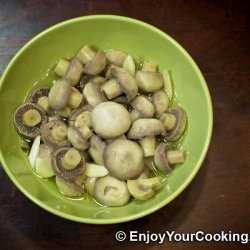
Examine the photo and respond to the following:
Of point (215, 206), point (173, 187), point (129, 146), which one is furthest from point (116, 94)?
point (215, 206)

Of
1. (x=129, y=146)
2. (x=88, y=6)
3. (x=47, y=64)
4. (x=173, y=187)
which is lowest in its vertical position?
(x=173, y=187)

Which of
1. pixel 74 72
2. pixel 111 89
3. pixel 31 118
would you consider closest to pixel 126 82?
pixel 111 89

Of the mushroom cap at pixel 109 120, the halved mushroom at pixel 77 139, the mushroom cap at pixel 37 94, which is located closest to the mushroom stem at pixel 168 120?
the mushroom cap at pixel 109 120

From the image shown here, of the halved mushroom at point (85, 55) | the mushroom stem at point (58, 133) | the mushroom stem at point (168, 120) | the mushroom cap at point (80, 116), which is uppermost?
the halved mushroom at point (85, 55)

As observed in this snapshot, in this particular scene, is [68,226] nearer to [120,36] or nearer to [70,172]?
[70,172]

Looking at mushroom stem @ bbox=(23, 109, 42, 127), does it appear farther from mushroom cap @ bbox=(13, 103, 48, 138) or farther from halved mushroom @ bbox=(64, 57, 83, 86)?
halved mushroom @ bbox=(64, 57, 83, 86)

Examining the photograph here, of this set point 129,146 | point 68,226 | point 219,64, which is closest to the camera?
point 129,146

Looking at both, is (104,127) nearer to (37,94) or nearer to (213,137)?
(37,94)

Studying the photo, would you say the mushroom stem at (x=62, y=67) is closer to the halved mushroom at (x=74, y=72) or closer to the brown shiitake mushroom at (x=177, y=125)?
the halved mushroom at (x=74, y=72)
